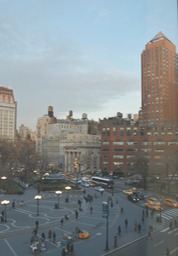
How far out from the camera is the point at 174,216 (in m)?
8.77

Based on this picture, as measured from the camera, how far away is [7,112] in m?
48.2

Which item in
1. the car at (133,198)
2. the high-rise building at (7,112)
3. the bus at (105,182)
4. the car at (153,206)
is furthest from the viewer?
the high-rise building at (7,112)

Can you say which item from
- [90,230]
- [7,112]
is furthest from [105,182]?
[7,112]

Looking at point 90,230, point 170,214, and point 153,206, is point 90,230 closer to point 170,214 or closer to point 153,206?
point 170,214

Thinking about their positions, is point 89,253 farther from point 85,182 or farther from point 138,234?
point 85,182

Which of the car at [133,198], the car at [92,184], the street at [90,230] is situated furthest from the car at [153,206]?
the car at [92,184]

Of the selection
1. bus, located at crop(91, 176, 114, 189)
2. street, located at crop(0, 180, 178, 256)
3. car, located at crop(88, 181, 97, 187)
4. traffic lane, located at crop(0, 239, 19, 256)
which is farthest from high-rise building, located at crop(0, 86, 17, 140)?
traffic lane, located at crop(0, 239, 19, 256)

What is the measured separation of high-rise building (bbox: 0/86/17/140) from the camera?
47.1m

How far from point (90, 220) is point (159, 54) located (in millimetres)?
22259

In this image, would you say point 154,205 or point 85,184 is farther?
point 85,184

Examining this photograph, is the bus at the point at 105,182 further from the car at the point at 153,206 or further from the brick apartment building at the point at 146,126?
the car at the point at 153,206

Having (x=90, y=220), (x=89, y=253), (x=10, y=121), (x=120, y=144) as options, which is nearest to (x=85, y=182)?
(x=120, y=144)

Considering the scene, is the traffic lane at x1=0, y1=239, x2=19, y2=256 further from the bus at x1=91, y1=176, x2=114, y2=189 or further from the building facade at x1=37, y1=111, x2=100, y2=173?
the building facade at x1=37, y1=111, x2=100, y2=173

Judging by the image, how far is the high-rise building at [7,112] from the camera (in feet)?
155
